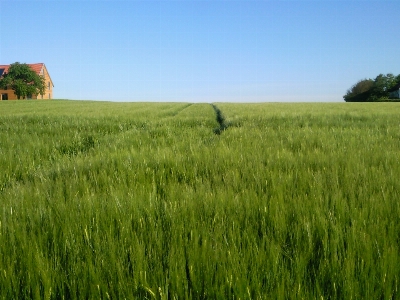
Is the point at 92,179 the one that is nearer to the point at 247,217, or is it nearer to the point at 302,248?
the point at 247,217

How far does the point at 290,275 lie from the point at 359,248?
0.32 meters

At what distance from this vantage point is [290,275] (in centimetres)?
116

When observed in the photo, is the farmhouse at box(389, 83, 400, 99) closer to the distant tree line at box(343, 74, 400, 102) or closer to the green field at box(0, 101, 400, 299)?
the distant tree line at box(343, 74, 400, 102)

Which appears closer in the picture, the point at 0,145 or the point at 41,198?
the point at 41,198

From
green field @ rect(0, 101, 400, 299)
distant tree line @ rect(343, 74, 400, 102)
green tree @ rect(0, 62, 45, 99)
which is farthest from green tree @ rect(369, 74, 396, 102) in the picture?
green field @ rect(0, 101, 400, 299)

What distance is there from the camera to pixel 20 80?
2537 inches

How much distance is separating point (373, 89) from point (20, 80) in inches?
3068

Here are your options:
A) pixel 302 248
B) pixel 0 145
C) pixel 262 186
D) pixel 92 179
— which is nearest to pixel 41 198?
pixel 92 179

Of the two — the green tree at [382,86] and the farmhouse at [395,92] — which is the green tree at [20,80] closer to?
the green tree at [382,86]

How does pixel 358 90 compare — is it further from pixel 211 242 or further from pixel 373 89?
pixel 211 242

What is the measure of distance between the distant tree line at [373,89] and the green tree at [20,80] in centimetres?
7224

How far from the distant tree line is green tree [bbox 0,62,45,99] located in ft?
237

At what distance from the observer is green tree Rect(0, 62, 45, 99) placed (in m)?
64.2

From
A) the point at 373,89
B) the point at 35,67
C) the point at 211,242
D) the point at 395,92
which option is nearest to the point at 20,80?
the point at 35,67
